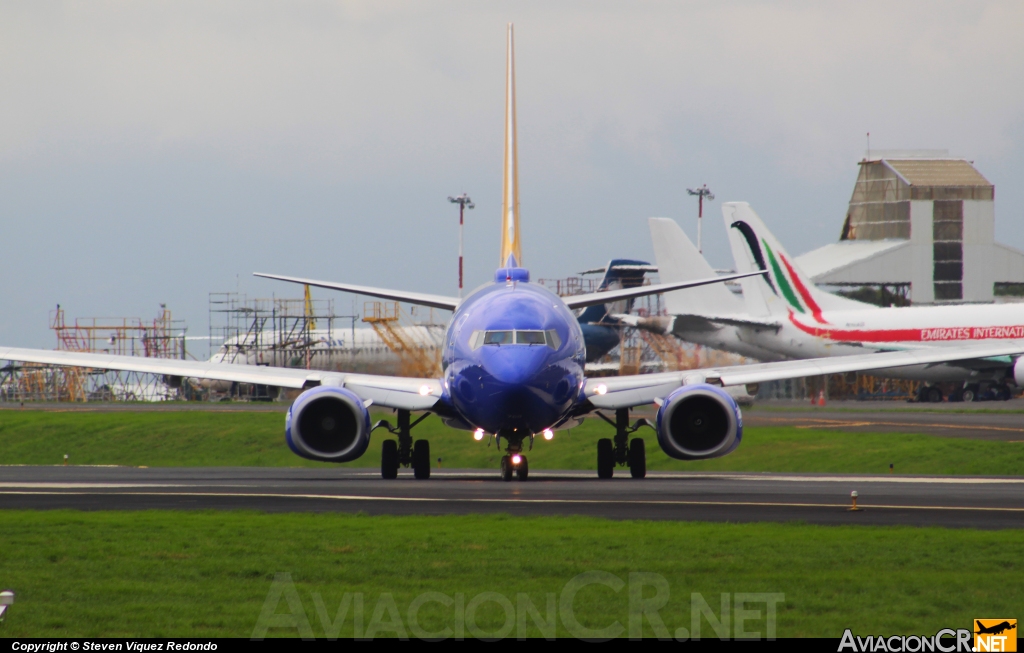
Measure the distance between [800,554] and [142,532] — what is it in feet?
22.6

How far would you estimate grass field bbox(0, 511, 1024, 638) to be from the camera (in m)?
9.68

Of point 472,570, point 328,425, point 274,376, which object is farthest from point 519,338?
point 472,570

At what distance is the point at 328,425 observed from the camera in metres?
25.9

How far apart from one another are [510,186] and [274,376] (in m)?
7.23

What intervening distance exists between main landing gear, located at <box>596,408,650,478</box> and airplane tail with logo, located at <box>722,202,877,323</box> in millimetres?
48786

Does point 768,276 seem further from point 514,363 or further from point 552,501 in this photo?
point 552,501

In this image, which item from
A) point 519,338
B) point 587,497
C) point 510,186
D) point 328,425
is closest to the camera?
point 587,497

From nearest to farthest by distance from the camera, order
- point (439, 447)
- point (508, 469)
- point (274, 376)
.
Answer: point (508, 469), point (274, 376), point (439, 447)

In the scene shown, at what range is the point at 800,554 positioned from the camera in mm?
12820

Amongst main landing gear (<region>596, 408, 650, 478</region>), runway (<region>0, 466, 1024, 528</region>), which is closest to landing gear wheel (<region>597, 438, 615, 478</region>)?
main landing gear (<region>596, 408, 650, 478</region>)

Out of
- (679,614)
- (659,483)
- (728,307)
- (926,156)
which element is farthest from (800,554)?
(926,156)

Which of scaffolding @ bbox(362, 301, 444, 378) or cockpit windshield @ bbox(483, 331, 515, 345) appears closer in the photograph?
cockpit windshield @ bbox(483, 331, 515, 345)

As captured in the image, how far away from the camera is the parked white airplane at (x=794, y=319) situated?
69.1 m

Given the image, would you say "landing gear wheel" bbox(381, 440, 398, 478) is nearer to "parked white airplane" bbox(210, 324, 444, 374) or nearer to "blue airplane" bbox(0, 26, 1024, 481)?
"blue airplane" bbox(0, 26, 1024, 481)
